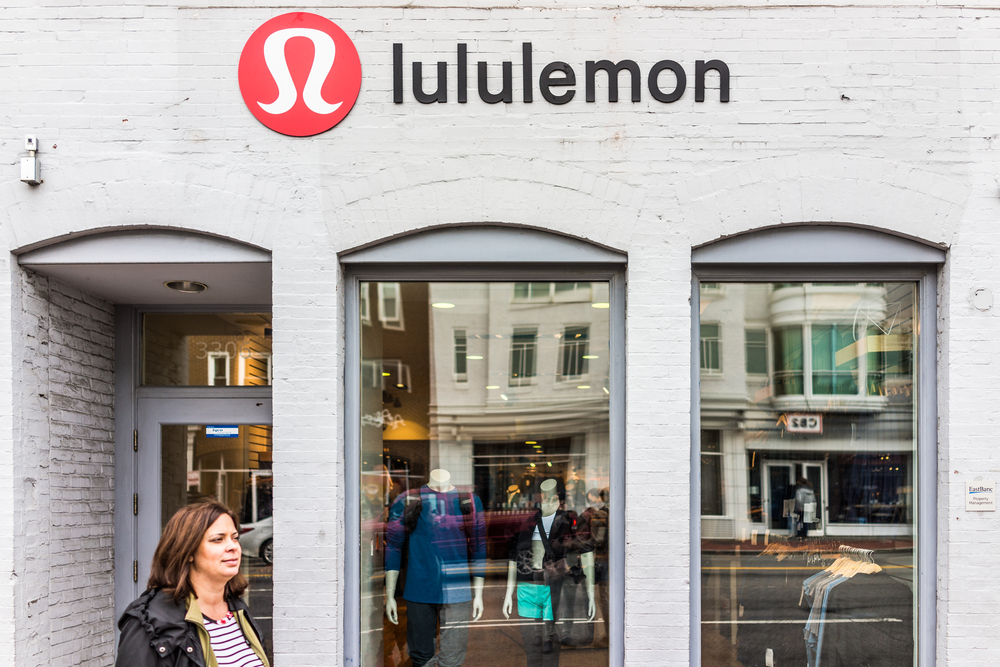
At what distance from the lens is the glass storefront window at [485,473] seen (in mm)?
4824

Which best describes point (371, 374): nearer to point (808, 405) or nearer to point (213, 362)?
point (213, 362)

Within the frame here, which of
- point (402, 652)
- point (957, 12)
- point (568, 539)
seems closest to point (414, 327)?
point (568, 539)

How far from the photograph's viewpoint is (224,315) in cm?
580

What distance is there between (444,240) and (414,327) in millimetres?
694

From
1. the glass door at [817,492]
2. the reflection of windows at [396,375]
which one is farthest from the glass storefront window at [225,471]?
the glass door at [817,492]

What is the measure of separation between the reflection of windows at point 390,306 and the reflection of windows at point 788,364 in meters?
2.58

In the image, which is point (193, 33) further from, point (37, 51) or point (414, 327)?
point (414, 327)

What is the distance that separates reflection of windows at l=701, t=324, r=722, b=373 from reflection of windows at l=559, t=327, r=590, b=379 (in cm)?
77

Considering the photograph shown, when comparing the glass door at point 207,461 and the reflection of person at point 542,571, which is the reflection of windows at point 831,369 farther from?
the glass door at point 207,461

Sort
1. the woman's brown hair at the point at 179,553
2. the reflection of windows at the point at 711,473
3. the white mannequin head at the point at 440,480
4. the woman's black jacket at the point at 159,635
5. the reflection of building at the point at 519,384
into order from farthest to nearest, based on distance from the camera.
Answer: the white mannequin head at the point at 440,480, the reflection of building at the point at 519,384, the reflection of windows at the point at 711,473, the woman's brown hair at the point at 179,553, the woman's black jacket at the point at 159,635

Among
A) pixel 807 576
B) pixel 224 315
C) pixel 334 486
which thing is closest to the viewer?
pixel 334 486

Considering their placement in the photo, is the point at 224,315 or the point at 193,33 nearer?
the point at 193,33

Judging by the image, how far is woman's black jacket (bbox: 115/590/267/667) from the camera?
8.43 ft

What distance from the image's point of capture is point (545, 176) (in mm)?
4551
